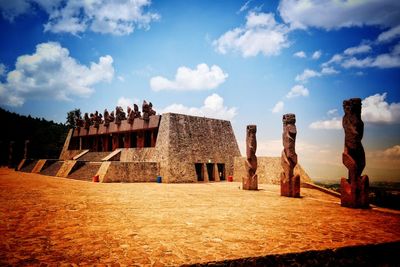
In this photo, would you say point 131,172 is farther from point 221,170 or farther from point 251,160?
point 251,160

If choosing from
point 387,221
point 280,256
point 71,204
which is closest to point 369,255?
point 280,256

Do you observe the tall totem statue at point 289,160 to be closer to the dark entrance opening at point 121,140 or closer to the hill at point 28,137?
the dark entrance opening at point 121,140

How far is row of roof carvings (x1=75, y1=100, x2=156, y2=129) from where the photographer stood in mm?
25141

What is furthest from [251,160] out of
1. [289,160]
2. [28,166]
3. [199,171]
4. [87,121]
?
[28,166]

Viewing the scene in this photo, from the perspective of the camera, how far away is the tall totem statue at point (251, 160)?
15.0 meters

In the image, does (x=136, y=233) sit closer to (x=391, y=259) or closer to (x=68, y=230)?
(x=68, y=230)

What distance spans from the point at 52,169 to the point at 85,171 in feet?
21.8

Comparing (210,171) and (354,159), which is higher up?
(354,159)

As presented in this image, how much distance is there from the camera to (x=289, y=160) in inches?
495

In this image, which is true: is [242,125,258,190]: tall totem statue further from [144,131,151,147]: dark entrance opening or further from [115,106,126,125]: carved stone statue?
[115,106,126,125]: carved stone statue

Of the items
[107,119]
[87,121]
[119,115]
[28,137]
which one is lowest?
[28,137]

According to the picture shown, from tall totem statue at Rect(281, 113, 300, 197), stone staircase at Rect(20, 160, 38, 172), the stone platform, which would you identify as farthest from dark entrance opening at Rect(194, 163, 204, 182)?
stone staircase at Rect(20, 160, 38, 172)

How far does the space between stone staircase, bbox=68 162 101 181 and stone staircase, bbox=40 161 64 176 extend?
Result: 324 centimetres

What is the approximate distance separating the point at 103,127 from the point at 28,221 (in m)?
26.6
